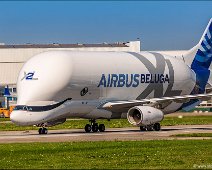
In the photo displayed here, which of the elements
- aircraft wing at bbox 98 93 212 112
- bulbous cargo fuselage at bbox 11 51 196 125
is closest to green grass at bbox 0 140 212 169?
bulbous cargo fuselage at bbox 11 51 196 125

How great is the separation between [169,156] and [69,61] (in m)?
22.9

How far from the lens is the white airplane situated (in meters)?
52.7

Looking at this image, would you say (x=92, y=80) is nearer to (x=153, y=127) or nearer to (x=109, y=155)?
(x=153, y=127)

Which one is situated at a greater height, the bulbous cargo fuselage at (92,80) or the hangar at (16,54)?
the hangar at (16,54)

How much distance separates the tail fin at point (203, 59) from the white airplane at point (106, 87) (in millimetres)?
92

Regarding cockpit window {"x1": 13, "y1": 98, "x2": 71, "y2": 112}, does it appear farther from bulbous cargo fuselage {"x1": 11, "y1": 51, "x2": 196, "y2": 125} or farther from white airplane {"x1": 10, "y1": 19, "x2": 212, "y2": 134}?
bulbous cargo fuselage {"x1": 11, "y1": 51, "x2": 196, "y2": 125}

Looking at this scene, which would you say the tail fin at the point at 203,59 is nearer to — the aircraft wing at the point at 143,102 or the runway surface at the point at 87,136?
the aircraft wing at the point at 143,102

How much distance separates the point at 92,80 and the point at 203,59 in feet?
51.4

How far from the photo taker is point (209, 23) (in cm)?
6694

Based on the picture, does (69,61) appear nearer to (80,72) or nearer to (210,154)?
(80,72)

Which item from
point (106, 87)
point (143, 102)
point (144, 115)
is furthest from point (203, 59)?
point (144, 115)

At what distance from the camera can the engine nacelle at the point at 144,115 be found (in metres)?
55.5

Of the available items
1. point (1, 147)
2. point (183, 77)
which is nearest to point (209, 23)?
point (183, 77)

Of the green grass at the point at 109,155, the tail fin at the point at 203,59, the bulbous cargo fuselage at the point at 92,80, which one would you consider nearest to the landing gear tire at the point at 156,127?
the bulbous cargo fuselage at the point at 92,80
